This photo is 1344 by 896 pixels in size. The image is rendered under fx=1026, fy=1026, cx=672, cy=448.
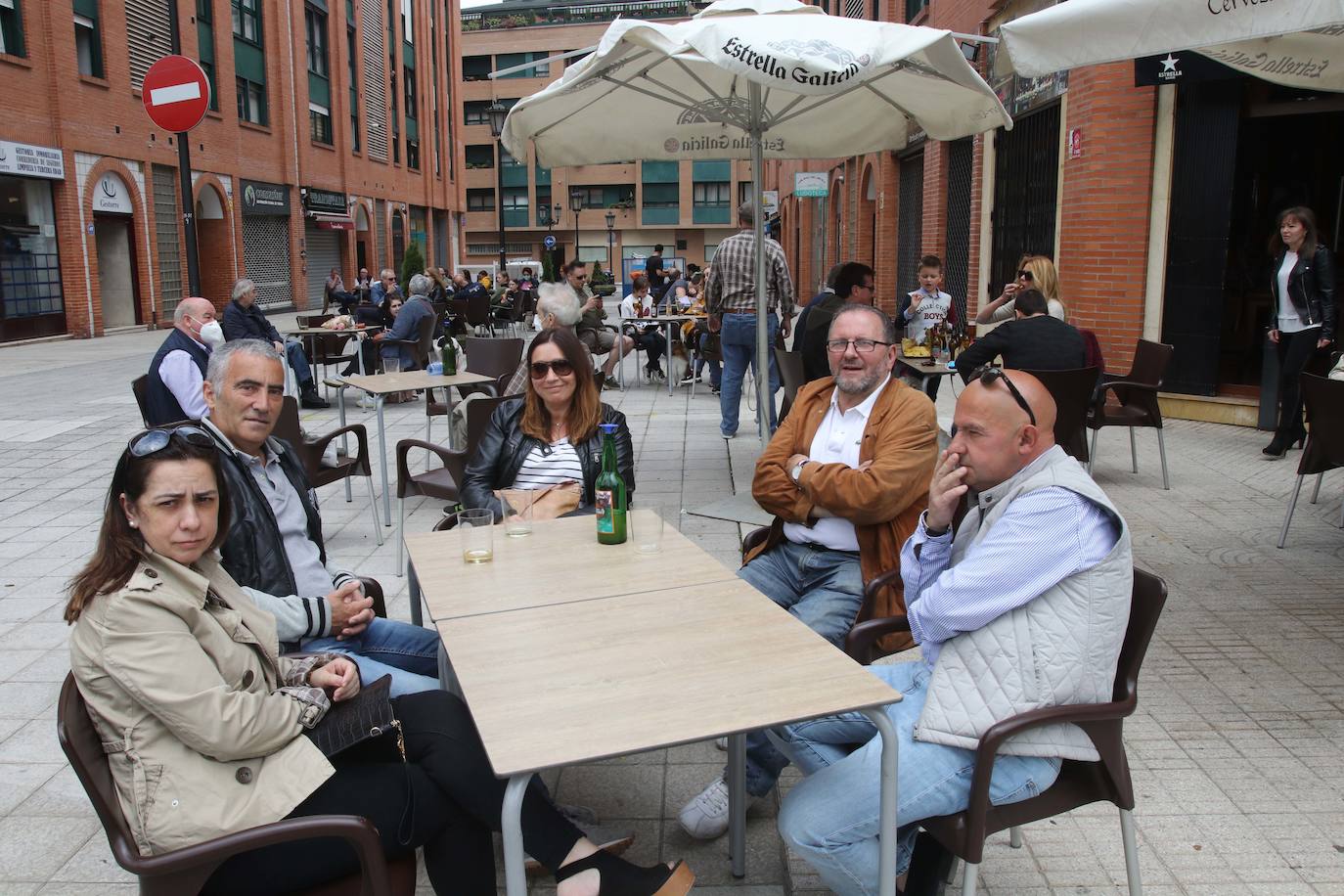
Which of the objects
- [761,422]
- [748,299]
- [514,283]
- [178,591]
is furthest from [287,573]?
[514,283]

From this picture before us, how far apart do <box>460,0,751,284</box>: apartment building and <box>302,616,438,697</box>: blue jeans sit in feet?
181

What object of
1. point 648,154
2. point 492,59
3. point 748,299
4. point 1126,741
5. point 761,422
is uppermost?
point 492,59

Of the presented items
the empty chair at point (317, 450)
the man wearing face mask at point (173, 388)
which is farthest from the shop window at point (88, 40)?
the empty chair at point (317, 450)

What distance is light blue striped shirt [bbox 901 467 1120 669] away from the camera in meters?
2.01

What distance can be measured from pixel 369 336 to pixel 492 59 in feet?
179

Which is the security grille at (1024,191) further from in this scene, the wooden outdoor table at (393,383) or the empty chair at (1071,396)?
the wooden outdoor table at (393,383)

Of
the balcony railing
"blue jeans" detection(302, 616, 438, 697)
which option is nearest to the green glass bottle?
"blue jeans" detection(302, 616, 438, 697)

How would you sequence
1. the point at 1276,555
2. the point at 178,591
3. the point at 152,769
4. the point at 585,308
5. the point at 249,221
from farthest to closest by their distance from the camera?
the point at 249,221
the point at 585,308
the point at 1276,555
the point at 178,591
the point at 152,769

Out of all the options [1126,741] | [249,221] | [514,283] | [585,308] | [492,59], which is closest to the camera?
[1126,741]

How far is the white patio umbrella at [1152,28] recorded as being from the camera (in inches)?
123

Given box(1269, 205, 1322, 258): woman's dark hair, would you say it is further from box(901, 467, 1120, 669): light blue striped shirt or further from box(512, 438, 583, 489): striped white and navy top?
box(901, 467, 1120, 669): light blue striped shirt

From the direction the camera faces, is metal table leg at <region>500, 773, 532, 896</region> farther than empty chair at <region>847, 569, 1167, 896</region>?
No

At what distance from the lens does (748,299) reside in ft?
27.8

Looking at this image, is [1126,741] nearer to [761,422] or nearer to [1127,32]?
[1127,32]
